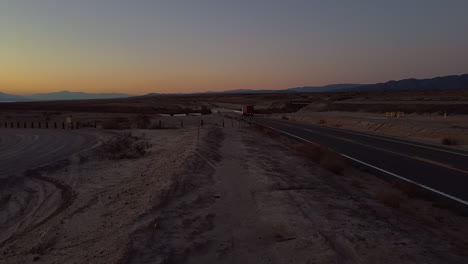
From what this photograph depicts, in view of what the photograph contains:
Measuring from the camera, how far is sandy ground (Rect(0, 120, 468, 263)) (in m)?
5.79

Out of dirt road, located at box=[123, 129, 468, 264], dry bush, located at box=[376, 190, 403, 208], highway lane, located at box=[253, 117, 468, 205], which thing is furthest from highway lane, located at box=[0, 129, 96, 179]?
highway lane, located at box=[253, 117, 468, 205]

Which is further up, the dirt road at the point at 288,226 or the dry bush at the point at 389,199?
the dirt road at the point at 288,226

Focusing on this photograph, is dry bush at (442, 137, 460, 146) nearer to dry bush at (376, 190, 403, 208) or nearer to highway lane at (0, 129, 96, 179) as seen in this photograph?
dry bush at (376, 190, 403, 208)

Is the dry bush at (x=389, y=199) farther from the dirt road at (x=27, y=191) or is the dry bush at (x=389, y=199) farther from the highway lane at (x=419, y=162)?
the dirt road at (x=27, y=191)

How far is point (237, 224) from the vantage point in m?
7.25

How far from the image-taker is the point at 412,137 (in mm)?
28594

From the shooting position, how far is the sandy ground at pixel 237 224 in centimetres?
579

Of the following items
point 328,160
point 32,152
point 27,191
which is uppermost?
point 328,160

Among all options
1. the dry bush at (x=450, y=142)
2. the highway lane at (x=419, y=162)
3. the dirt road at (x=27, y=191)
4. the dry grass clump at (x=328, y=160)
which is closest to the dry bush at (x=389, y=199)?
the highway lane at (x=419, y=162)

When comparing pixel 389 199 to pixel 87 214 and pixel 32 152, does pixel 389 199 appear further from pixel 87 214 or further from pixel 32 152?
pixel 32 152

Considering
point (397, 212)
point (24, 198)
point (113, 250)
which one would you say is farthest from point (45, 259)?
point (397, 212)

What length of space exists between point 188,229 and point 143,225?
0.81 metres

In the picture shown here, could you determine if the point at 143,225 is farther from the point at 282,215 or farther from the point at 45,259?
the point at 282,215

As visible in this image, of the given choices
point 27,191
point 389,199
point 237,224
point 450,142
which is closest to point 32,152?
point 27,191
